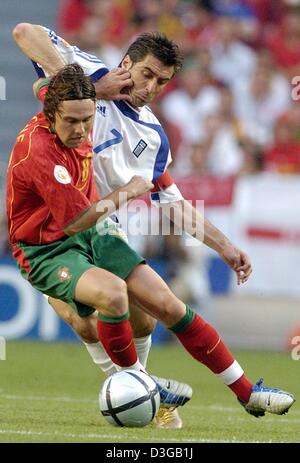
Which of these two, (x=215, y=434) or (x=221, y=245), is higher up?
(x=221, y=245)

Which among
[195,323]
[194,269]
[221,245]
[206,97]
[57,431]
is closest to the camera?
[57,431]

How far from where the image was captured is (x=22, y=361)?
38.5 feet

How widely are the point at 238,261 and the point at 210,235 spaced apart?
0.32 m

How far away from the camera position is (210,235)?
25.8 feet

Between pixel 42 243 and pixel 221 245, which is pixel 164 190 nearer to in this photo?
pixel 221 245

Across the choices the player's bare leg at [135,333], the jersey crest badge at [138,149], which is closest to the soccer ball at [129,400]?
the player's bare leg at [135,333]

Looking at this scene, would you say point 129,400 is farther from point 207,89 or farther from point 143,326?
point 207,89

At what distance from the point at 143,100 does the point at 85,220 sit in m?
1.13

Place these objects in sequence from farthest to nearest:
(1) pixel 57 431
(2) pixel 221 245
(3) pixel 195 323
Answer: (2) pixel 221 245
(3) pixel 195 323
(1) pixel 57 431

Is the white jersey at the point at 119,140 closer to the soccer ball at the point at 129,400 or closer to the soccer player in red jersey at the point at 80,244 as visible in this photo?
the soccer player in red jersey at the point at 80,244

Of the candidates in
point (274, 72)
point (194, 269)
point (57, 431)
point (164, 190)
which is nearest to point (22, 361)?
point (194, 269)

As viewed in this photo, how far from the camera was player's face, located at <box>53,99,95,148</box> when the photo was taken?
269 inches

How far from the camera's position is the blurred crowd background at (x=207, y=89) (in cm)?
1391

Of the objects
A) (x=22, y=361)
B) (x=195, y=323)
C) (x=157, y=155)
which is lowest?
(x=22, y=361)
